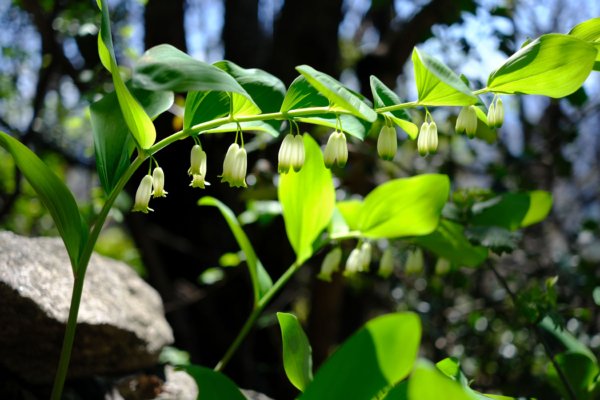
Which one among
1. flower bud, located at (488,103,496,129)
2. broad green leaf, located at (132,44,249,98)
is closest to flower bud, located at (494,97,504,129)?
flower bud, located at (488,103,496,129)

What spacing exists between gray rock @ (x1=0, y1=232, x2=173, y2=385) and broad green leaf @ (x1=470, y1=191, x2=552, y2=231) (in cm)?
102

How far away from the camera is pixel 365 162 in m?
1.96

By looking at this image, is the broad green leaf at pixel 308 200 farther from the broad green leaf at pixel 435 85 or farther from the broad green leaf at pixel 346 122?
the broad green leaf at pixel 435 85

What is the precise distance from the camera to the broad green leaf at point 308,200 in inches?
38.7

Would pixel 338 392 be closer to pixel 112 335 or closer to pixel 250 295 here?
pixel 112 335

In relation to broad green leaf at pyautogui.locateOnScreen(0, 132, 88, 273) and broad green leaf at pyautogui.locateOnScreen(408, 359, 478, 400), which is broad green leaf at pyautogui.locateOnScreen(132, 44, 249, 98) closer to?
broad green leaf at pyautogui.locateOnScreen(0, 132, 88, 273)

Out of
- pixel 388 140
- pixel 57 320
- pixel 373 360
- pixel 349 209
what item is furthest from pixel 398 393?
pixel 57 320

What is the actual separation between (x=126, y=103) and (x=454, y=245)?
2.68 ft

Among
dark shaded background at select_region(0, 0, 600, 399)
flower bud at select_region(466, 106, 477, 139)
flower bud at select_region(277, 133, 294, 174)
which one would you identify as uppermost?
flower bud at select_region(277, 133, 294, 174)

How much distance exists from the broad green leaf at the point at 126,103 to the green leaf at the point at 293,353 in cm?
37

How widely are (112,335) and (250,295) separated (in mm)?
1456

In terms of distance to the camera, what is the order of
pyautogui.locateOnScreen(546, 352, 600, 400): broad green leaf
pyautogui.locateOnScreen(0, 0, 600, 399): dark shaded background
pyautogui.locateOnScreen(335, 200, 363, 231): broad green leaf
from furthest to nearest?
pyautogui.locateOnScreen(0, 0, 600, 399): dark shaded background
pyautogui.locateOnScreen(335, 200, 363, 231): broad green leaf
pyautogui.locateOnScreen(546, 352, 600, 400): broad green leaf

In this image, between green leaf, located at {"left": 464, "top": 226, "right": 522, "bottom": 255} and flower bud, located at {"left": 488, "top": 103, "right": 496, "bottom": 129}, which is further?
green leaf, located at {"left": 464, "top": 226, "right": 522, "bottom": 255}

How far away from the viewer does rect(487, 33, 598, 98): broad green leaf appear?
0.57m
